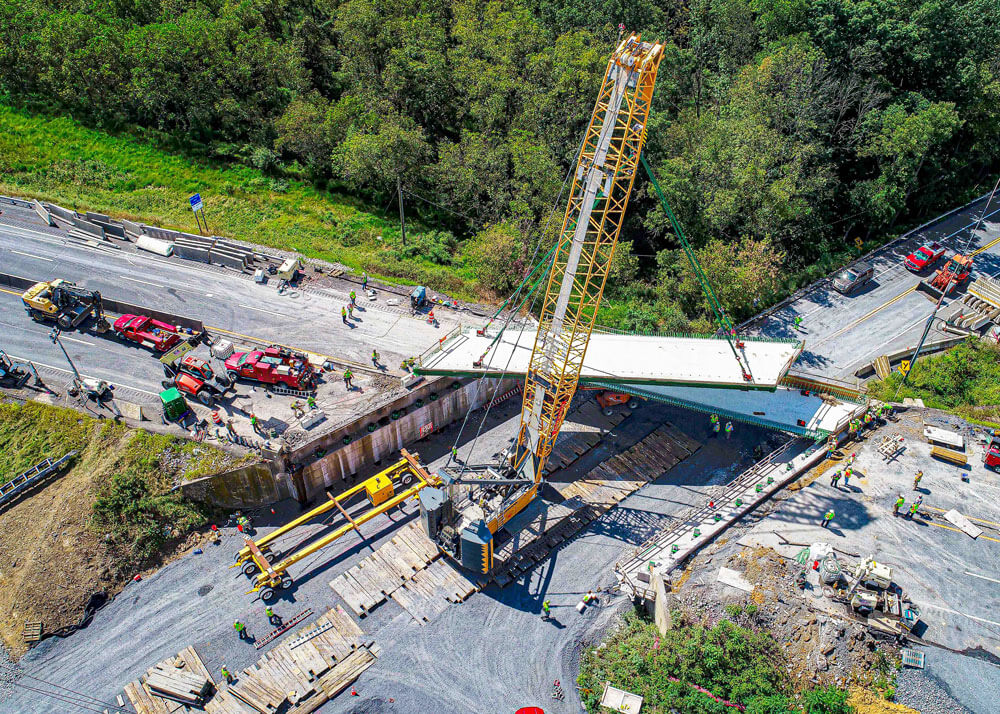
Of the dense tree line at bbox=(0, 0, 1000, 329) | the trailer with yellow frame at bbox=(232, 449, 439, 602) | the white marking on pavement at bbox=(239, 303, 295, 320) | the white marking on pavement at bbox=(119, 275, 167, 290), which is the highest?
the dense tree line at bbox=(0, 0, 1000, 329)

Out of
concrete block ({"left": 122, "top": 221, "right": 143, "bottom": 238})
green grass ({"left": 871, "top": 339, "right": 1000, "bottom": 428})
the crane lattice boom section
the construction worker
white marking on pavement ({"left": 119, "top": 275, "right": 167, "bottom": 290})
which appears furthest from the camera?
concrete block ({"left": 122, "top": 221, "right": 143, "bottom": 238})

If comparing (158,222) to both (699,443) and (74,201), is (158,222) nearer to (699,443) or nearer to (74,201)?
(74,201)

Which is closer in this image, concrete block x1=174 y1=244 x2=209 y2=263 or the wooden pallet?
the wooden pallet

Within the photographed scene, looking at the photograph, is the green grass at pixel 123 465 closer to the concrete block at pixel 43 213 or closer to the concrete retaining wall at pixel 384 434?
the concrete retaining wall at pixel 384 434

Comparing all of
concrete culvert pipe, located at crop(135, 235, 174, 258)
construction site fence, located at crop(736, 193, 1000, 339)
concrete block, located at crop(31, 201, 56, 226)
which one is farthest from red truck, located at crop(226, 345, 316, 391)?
construction site fence, located at crop(736, 193, 1000, 339)

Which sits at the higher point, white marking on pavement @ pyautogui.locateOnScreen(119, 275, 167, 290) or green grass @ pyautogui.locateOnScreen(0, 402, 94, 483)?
white marking on pavement @ pyautogui.locateOnScreen(119, 275, 167, 290)

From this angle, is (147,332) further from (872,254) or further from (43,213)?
(872,254)

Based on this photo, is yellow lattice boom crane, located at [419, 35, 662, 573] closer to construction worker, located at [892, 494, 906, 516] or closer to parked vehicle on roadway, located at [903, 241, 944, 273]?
construction worker, located at [892, 494, 906, 516]

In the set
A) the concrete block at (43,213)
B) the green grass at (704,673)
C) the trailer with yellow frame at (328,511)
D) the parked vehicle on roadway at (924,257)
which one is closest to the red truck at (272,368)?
the trailer with yellow frame at (328,511)
